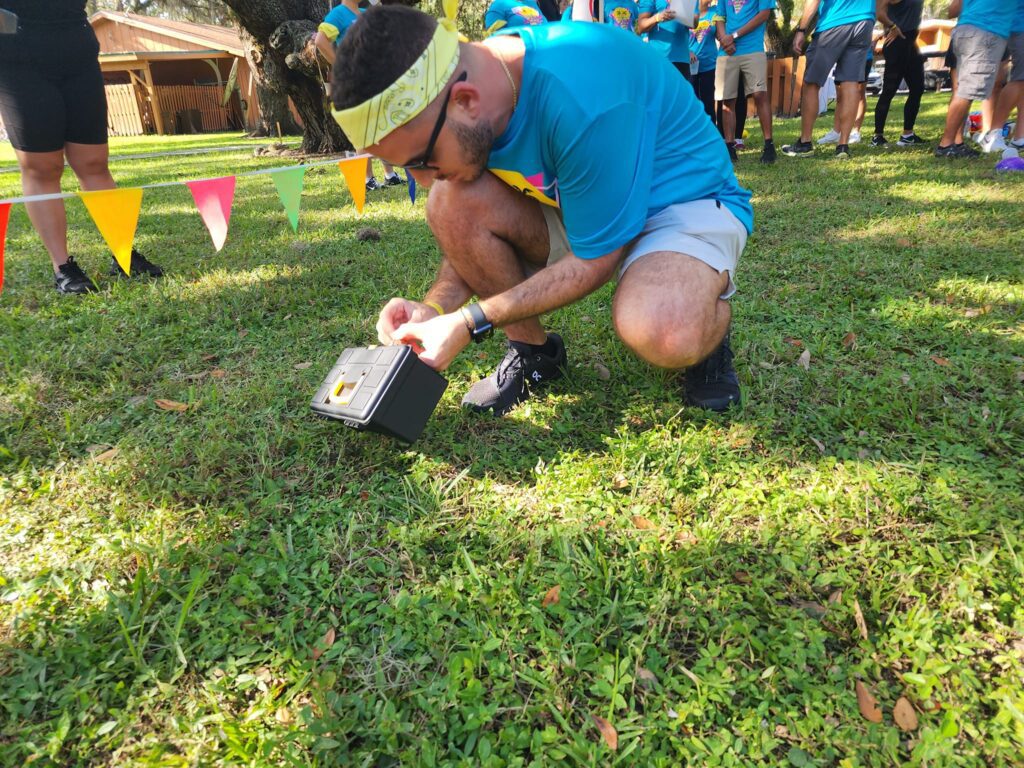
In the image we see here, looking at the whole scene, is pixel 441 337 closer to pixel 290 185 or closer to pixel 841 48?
pixel 290 185

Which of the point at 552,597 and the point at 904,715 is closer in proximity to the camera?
the point at 904,715

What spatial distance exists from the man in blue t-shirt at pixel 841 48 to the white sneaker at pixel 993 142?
1.20 m

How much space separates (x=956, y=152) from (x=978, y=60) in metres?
0.98

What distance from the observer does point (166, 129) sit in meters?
24.3

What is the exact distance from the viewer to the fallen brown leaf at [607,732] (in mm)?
1133

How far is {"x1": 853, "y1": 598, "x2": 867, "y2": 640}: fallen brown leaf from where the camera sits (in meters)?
1.31

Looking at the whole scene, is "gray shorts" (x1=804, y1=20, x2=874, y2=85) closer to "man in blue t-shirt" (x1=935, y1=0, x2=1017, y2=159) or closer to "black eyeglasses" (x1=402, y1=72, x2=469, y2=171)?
"man in blue t-shirt" (x1=935, y1=0, x2=1017, y2=159)

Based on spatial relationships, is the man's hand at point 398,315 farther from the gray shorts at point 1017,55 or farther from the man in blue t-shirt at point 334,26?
the gray shorts at point 1017,55

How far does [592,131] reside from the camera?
159 cm

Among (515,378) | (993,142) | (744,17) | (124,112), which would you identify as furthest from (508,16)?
(124,112)

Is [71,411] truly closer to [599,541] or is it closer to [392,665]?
[392,665]

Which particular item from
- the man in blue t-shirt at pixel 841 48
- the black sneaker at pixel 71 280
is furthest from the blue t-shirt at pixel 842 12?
the black sneaker at pixel 71 280

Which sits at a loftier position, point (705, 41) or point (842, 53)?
point (705, 41)

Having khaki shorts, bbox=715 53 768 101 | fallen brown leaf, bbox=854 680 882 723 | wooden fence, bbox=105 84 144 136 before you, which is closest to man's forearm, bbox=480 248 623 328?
fallen brown leaf, bbox=854 680 882 723
